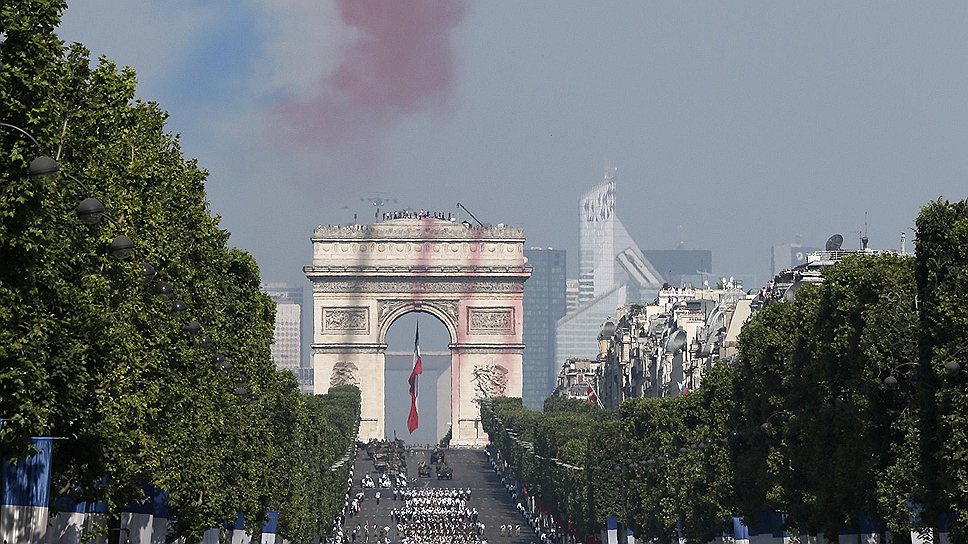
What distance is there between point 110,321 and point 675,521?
50.0 metres

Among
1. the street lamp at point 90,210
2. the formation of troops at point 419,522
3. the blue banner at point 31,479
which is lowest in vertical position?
the blue banner at point 31,479

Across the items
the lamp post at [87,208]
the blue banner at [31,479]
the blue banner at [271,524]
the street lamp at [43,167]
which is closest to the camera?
the street lamp at [43,167]

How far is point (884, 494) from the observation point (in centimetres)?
5862

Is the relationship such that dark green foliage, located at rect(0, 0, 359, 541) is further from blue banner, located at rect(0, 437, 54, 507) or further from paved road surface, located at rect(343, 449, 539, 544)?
paved road surface, located at rect(343, 449, 539, 544)

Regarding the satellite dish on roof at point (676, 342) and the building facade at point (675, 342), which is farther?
the satellite dish on roof at point (676, 342)

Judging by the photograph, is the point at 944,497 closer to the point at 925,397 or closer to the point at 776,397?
the point at 925,397


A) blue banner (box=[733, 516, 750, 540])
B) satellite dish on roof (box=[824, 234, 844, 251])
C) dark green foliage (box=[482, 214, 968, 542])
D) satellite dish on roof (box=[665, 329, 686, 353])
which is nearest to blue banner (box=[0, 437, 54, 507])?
dark green foliage (box=[482, 214, 968, 542])

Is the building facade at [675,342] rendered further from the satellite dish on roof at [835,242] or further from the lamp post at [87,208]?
the lamp post at [87,208]

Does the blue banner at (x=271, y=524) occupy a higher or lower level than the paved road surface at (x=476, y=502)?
lower

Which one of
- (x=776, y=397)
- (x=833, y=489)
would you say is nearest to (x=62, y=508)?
(x=833, y=489)

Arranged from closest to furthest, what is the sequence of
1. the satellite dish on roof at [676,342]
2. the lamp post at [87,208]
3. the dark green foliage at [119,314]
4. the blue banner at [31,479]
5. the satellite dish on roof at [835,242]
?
the lamp post at [87,208] < the dark green foliage at [119,314] < the blue banner at [31,479] < the satellite dish on roof at [835,242] < the satellite dish on roof at [676,342]

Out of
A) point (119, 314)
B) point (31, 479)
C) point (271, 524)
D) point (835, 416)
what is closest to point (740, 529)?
point (271, 524)

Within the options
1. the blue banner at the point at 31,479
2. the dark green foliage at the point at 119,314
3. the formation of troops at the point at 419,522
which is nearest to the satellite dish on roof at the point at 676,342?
the formation of troops at the point at 419,522

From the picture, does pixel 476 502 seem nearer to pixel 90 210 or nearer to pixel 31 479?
pixel 31 479
